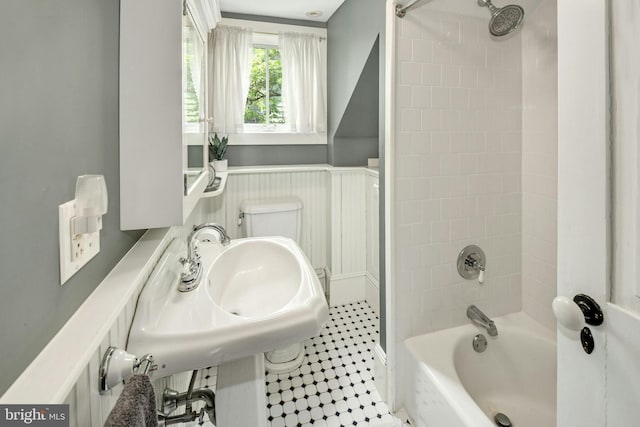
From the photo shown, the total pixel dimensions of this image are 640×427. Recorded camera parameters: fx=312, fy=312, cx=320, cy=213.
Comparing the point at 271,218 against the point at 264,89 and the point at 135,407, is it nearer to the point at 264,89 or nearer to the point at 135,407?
the point at 264,89

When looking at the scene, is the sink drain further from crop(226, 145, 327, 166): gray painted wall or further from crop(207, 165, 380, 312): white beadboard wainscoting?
crop(226, 145, 327, 166): gray painted wall

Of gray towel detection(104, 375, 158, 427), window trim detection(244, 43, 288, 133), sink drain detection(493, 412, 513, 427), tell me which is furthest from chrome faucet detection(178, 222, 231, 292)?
window trim detection(244, 43, 288, 133)

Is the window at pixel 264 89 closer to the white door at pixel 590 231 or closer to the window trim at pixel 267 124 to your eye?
the window trim at pixel 267 124

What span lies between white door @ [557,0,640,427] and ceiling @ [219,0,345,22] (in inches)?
77.9

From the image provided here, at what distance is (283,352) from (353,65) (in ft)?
6.33

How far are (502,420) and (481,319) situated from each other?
0.44 m

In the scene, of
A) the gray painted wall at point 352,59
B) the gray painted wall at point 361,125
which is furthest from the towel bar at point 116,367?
the gray painted wall at point 361,125

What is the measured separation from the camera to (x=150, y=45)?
840mm

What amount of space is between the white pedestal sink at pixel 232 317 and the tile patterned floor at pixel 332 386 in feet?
2.17

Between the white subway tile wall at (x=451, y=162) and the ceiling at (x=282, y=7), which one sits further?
the ceiling at (x=282, y=7)

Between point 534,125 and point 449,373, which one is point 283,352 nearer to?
point 449,373

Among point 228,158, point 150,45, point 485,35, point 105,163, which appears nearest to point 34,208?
point 105,163

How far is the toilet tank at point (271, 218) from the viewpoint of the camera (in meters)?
2.41

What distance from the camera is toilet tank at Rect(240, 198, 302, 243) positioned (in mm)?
2406
